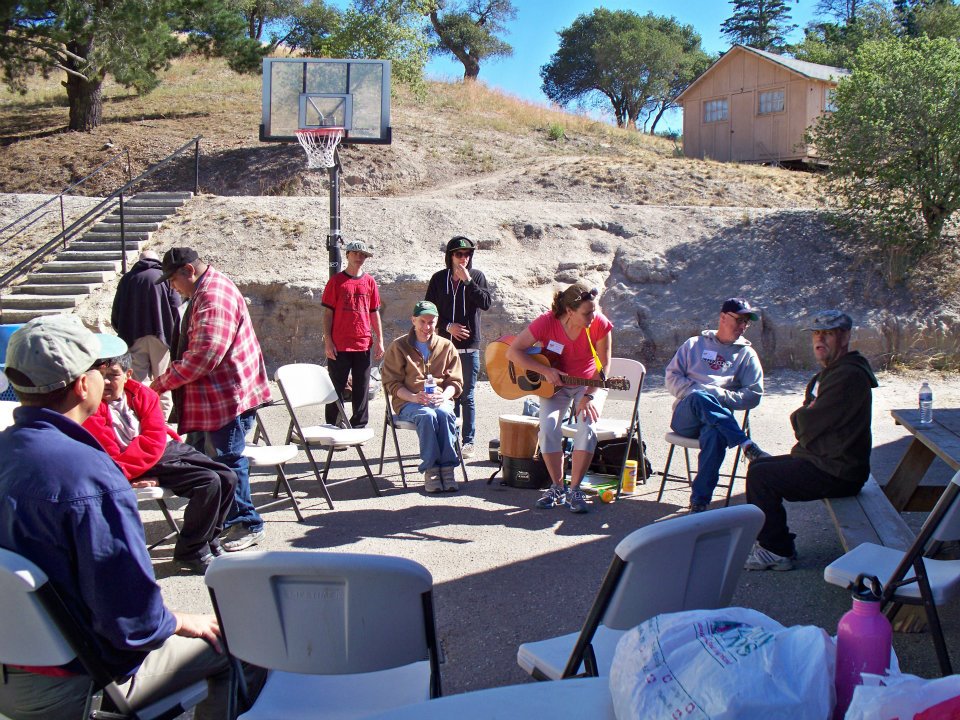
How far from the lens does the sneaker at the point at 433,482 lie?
618 cm

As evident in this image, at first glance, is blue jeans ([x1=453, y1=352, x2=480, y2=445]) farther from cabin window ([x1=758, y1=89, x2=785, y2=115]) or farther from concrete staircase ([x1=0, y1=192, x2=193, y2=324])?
cabin window ([x1=758, y1=89, x2=785, y2=115])

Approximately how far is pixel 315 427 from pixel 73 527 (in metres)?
4.02

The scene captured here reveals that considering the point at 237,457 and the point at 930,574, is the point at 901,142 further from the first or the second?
the point at 237,457

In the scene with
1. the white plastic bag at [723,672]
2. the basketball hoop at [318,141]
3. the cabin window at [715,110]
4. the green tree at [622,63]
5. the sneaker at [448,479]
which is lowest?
the sneaker at [448,479]

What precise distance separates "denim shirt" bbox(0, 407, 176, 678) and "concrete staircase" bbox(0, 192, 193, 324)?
11348 millimetres

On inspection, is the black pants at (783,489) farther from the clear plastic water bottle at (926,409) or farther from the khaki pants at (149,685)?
the khaki pants at (149,685)

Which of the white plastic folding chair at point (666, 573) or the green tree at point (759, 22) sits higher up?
the green tree at point (759, 22)

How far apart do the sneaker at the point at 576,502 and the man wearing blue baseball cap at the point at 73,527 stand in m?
3.47

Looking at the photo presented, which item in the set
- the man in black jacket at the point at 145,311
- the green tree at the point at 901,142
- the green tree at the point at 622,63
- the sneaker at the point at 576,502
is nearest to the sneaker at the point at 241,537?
the sneaker at the point at 576,502

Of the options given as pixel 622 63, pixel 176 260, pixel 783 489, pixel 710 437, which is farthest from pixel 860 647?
pixel 622 63

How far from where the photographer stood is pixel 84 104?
25.3 meters

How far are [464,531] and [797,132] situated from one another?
69.2ft

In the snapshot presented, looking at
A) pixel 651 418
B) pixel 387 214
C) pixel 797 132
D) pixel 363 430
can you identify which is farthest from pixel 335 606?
pixel 797 132

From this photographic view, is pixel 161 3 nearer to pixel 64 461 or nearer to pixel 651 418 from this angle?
pixel 651 418
